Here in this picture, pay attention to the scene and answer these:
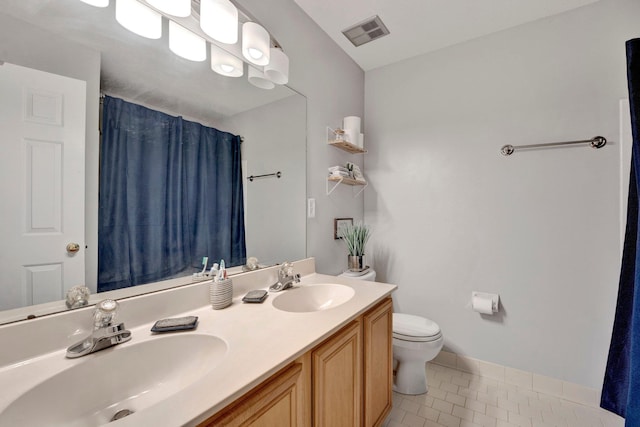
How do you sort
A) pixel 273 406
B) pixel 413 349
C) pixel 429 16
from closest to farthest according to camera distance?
pixel 273 406
pixel 413 349
pixel 429 16

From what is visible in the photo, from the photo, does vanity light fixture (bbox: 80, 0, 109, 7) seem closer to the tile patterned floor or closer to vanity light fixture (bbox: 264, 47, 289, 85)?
vanity light fixture (bbox: 264, 47, 289, 85)

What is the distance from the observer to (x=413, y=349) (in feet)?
5.27

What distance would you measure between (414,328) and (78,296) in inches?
67.6

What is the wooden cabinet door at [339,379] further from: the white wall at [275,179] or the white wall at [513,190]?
the white wall at [513,190]

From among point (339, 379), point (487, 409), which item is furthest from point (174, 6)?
point (487, 409)

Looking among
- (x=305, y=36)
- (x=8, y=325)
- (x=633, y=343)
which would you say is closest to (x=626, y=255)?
(x=633, y=343)

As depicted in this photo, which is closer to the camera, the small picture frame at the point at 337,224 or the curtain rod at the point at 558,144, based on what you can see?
the curtain rod at the point at 558,144

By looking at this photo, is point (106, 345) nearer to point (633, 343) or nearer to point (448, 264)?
point (633, 343)

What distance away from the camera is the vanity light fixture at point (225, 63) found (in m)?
1.19

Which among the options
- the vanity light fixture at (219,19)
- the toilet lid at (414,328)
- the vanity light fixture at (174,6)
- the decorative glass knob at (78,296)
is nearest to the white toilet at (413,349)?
the toilet lid at (414,328)

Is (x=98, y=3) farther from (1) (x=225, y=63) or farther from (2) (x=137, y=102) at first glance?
(1) (x=225, y=63)

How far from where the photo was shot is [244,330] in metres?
0.84

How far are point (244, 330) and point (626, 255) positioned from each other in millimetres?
1224

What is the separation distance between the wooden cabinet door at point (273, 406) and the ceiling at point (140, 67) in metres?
1.03
